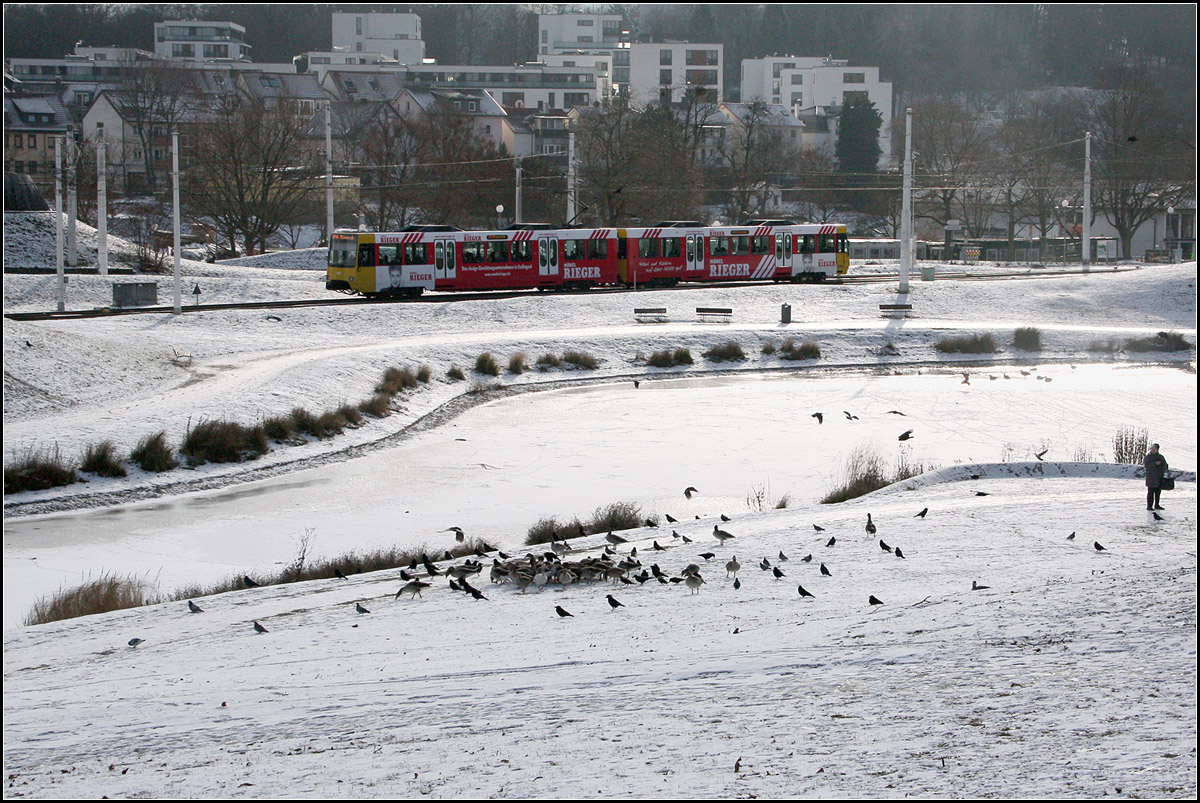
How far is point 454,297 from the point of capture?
49938mm

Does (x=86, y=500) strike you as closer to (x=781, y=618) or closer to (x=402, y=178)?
(x=781, y=618)

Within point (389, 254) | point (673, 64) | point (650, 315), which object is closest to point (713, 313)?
point (650, 315)

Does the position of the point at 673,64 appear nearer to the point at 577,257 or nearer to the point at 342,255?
the point at 577,257

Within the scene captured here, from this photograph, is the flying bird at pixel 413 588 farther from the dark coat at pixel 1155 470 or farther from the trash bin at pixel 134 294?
the trash bin at pixel 134 294

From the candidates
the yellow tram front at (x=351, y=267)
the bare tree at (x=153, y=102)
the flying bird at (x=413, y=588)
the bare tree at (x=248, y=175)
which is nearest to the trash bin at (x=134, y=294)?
the yellow tram front at (x=351, y=267)

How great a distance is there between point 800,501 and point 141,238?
57.6 meters

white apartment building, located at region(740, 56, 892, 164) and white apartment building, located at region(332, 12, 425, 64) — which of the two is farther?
white apartment building, located at region(332, 12, 425, 64)

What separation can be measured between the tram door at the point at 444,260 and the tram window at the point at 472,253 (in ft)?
1.71

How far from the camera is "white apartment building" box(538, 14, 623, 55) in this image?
16188 centimetres

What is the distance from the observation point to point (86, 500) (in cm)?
2258

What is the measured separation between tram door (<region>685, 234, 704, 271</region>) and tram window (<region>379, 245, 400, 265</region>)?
13.5 meters

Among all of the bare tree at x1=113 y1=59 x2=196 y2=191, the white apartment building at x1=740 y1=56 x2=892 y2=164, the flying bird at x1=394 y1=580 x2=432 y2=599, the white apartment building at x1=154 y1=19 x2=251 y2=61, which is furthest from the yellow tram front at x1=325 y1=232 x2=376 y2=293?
the white apartment building at x1=154 y1=19 x2=251 y2=61

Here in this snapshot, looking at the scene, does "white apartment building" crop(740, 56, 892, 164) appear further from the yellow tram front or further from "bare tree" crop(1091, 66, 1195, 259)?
the yellow tram front

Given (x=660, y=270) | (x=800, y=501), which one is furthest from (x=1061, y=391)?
(x=660, y=270)
